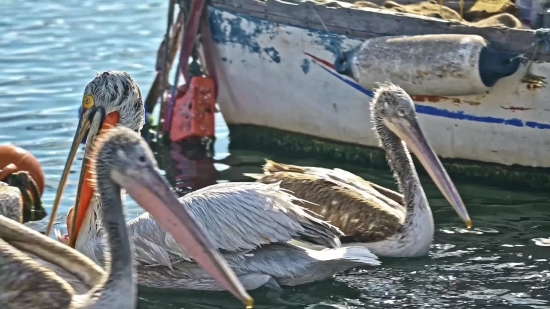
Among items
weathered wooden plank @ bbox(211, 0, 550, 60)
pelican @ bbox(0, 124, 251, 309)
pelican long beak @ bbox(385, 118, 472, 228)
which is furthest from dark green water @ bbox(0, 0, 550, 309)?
pelican @ bbox(0, 124, 251, 309)

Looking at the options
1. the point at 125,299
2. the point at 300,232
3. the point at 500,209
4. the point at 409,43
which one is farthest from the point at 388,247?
the point at 125,299

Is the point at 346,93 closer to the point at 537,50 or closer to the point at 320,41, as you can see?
the point at 320,41

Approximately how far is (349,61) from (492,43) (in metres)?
1.08

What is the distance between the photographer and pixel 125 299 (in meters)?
4.39

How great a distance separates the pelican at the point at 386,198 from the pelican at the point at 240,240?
15.6 inches

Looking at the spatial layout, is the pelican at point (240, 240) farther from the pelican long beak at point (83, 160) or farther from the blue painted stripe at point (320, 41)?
the blue painted stripe at point (320, 41)

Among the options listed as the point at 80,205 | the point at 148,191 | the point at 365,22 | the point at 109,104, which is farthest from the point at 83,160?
the point at 365,22

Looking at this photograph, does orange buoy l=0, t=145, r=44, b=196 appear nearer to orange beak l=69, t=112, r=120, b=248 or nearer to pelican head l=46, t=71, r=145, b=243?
pelican head l=46, t=71, r=145, b=243

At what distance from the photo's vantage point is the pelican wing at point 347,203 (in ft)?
21.0

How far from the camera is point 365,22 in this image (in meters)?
8.05

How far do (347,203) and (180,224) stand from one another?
239 centimetres

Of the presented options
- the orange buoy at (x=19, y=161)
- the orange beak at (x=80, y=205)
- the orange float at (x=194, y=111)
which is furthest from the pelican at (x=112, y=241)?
the orange float at (x=194, y=111)

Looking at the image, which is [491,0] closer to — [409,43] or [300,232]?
[409,43]

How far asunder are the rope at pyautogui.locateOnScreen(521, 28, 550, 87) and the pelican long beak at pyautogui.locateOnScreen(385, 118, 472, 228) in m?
1.17
